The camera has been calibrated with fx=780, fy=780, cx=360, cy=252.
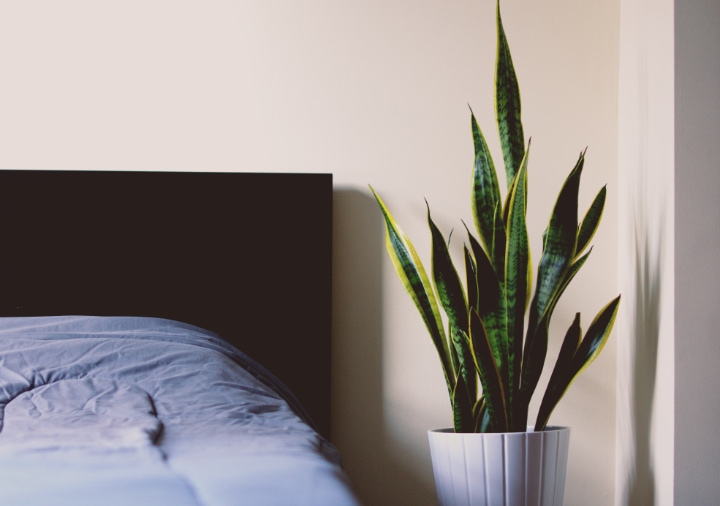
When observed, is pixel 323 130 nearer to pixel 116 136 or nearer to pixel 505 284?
pixel 116 136

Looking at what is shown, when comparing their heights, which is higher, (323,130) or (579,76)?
(579,76)

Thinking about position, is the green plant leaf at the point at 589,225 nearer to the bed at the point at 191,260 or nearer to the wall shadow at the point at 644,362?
the wall shadow at the point at 644,362

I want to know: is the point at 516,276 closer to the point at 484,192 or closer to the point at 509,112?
the point at 484,192

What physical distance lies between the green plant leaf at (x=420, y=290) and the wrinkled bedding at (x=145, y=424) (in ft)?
1.47

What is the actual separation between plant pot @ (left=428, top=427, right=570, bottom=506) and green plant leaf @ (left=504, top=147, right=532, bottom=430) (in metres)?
0.11

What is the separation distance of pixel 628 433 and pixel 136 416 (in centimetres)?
153

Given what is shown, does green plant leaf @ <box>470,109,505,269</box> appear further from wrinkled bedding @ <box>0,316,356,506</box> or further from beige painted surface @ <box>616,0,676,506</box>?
wrinkled bedding @ <box>0,316,356,506</box>

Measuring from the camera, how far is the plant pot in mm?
1883

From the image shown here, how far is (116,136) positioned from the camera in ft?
8.27

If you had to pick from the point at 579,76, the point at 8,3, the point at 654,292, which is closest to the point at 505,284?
the point at 654,292

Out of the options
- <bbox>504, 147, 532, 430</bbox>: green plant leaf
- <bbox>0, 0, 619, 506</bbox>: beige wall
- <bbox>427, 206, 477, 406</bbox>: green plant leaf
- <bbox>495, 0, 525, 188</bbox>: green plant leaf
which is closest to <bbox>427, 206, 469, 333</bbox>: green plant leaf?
<bbox>427, 206, 477, 406</bbox>: green plant leaf

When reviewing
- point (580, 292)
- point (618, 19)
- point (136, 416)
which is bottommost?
point (136, 416)

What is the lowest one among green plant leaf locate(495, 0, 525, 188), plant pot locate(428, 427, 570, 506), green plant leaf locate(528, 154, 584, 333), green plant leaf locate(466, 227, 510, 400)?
plant pot locate(428, 427, 570, 506)

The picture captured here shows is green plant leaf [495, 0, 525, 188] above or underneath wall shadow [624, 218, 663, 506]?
above
